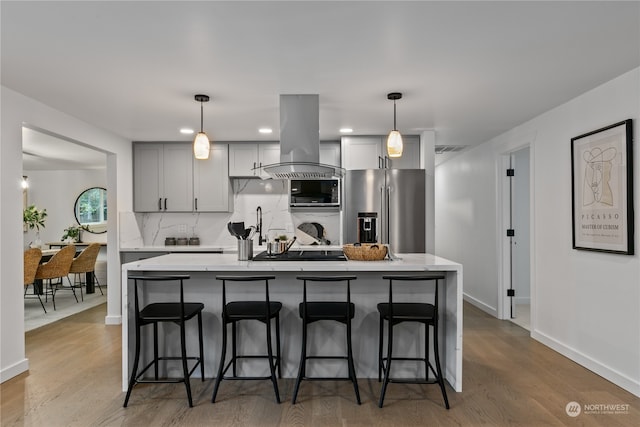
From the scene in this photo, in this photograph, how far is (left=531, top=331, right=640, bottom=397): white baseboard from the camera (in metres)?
2.97

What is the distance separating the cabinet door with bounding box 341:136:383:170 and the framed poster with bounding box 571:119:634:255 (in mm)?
2221

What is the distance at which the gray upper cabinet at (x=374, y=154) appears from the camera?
5.17 metres

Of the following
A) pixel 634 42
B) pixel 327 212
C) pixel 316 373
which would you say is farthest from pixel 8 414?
pixel 634 42

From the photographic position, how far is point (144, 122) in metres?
4.48

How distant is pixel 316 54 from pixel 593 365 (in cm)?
338

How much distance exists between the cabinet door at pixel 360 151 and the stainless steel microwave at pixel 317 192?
1.16ft

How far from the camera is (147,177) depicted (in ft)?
18.5

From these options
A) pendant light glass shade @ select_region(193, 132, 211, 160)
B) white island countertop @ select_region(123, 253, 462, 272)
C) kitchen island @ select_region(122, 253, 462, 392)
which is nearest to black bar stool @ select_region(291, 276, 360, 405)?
white island countertop @ select_region(123, 253, 462, 272)

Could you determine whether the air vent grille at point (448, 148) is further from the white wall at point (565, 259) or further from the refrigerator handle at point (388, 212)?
the refrigerator handle at point (388, 212)

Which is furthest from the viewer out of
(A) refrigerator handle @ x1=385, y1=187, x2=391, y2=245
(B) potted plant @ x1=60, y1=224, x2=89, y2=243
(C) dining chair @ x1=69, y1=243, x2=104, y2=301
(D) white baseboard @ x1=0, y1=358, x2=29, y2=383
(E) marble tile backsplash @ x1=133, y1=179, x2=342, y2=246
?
(B) potted plant @ x1=60, y1=224, x2=89, y2=243

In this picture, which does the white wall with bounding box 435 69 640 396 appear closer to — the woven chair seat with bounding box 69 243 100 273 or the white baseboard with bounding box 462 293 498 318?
the white baseboard with bounding box 462 293 498 318

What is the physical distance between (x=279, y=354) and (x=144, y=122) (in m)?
3.02

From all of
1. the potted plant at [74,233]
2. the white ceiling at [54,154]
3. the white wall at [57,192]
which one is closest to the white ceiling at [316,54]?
the white ceiling at [54,154]

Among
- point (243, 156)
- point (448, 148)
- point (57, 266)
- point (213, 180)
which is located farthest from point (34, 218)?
point (448, 148)
